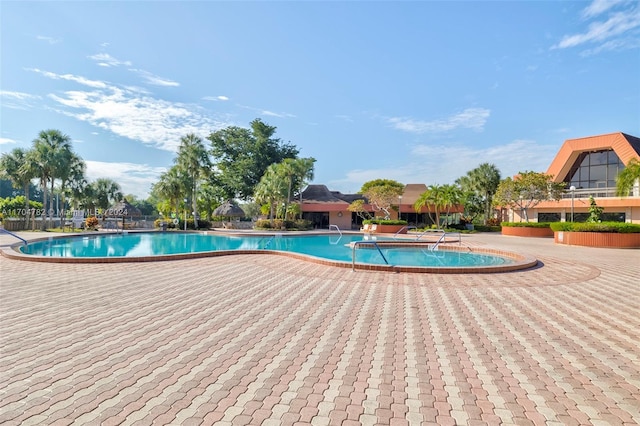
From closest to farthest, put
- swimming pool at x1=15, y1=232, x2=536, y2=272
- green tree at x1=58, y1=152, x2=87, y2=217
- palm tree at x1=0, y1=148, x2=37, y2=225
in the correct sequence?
1. swimming pool at x1=15, y1=232, x2=536, y2=272
2. palm tree at x1=0, y1=148, x2=37, y2=225
3. green tree at x1=58, y1=152, x2=87, y2=217

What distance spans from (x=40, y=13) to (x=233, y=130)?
111 ft

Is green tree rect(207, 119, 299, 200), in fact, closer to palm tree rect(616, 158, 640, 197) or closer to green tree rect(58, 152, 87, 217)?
green tree rect(58, 152, 87, 217)

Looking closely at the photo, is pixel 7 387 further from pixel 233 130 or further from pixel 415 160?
pixel 233 130

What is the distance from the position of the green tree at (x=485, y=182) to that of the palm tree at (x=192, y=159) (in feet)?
88.6

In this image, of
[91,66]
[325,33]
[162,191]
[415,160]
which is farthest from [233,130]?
[325,33]

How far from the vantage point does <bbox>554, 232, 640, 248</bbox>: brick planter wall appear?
55.9ft

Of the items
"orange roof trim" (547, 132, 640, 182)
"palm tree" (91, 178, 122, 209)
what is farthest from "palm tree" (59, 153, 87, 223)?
"orange roof trim" (547, 132, 640, 182)

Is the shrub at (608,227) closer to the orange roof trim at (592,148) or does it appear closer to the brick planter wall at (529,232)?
the brick planter wall at (529,232)

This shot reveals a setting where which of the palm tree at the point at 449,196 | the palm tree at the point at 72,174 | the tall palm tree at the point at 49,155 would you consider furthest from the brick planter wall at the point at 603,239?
the tall palm tree at the point at 49,155

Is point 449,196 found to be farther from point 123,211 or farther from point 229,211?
point 123,211

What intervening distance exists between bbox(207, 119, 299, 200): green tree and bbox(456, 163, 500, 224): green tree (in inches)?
826

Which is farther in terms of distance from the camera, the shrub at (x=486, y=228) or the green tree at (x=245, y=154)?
the green tree at (x=245, y=154)

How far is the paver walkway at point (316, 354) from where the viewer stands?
106 inches

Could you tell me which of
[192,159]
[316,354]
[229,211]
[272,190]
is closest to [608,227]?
[316,354]
